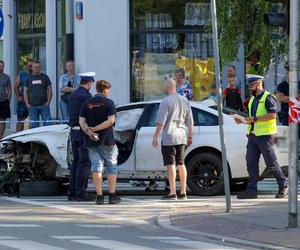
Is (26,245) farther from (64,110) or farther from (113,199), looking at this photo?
(64,110)

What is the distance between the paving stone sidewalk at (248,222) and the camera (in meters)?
11.0

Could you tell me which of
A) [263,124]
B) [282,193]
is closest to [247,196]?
[282,193]

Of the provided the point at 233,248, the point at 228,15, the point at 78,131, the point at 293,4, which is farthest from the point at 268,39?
the point at 233,248

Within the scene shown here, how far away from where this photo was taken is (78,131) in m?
15.1

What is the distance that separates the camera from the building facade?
23609 millimetres

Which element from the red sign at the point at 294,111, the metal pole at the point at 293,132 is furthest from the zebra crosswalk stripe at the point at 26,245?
the red sign at the point at 294,111

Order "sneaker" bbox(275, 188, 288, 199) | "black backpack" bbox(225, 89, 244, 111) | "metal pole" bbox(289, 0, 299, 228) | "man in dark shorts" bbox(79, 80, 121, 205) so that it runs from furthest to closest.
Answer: "black backpack" bbox(225, 89, 244, 111) → "sneaker" bbox(275, 188, 288, 199) → "man in dark shorts" bbox(79, 80, 121, 205) → "metal pole" bbox(289, 0, 299, 228)

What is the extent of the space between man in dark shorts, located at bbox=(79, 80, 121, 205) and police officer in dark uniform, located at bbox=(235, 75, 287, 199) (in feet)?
6.80

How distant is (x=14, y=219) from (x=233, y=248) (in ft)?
12.0

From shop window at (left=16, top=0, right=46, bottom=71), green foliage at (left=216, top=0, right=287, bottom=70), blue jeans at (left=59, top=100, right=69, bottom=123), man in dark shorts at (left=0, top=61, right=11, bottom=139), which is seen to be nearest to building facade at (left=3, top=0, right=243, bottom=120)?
blue jeans at (left=59, top=100, right=69, bottom=123)

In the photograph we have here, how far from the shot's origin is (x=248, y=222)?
12.1 meters

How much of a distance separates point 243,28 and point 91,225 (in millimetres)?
Answer: 7216

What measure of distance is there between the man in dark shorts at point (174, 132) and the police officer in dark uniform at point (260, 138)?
→ 2.81 feet

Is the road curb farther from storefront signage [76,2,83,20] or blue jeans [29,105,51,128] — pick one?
storefront signage [76,2,83,20]
